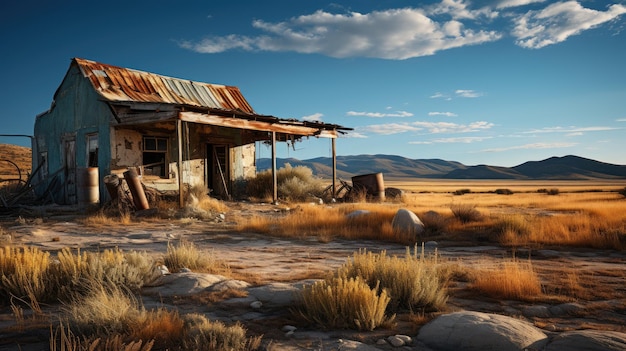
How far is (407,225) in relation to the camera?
911 centimetres

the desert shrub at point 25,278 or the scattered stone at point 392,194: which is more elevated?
the scattered stone at point 392,194

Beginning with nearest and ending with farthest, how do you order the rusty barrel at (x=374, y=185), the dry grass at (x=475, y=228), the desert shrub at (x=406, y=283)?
the desert shrub at (x=406, y=283), the dry grass at (x=475, y=228), the rusty barrel at (x=374, y=185)

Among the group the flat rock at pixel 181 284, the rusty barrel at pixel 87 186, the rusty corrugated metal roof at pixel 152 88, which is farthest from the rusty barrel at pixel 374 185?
the flat rock at pixel 181 284

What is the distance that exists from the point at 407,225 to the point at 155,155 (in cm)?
1056

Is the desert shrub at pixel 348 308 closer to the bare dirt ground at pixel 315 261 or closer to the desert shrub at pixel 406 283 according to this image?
the bare dirt ground at pixel 315 261

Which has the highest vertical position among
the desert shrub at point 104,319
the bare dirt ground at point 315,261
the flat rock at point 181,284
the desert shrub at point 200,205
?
the desert shrub at point 200,205

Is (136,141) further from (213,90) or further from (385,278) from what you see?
(385,278)

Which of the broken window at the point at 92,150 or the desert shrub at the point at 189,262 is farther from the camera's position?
the broken window at the point at 92,150

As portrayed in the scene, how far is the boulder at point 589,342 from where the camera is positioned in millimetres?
2709

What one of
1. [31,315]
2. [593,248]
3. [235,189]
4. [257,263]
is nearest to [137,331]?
[31,315]

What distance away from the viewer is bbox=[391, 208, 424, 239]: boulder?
8.83 meters

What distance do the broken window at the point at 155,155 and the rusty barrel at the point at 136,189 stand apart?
3015mm

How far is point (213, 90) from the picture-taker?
20.3 meters

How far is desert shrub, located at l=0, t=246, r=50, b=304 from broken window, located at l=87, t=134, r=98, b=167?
11616mm
